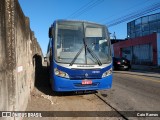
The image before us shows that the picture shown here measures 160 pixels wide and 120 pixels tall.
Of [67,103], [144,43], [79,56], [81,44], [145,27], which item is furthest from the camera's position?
[145,27]

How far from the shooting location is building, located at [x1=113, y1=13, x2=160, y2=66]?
38.3 m

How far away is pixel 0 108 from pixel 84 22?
6435 mm

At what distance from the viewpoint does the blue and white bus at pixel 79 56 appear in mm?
9773

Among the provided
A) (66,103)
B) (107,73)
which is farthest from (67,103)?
(107,73)

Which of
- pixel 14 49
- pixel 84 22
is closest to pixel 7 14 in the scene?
pixel 14 49

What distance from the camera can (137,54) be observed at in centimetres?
4559

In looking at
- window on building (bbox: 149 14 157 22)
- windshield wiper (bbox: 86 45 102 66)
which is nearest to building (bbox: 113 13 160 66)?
window on building (bbox: 149 14 157 22)

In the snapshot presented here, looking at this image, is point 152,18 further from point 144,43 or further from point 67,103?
point 67,103

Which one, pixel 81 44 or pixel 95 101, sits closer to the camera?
pixel 95 101

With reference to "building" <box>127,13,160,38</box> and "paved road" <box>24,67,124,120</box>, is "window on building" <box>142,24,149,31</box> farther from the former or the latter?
"paved road" <box>24,67,124,120</box>

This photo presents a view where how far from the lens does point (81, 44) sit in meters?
10.3

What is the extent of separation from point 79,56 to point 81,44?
0.52 meters

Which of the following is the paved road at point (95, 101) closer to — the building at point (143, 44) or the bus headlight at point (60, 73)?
the bus headlight at point (60, 73)

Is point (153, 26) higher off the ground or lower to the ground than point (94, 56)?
higher
